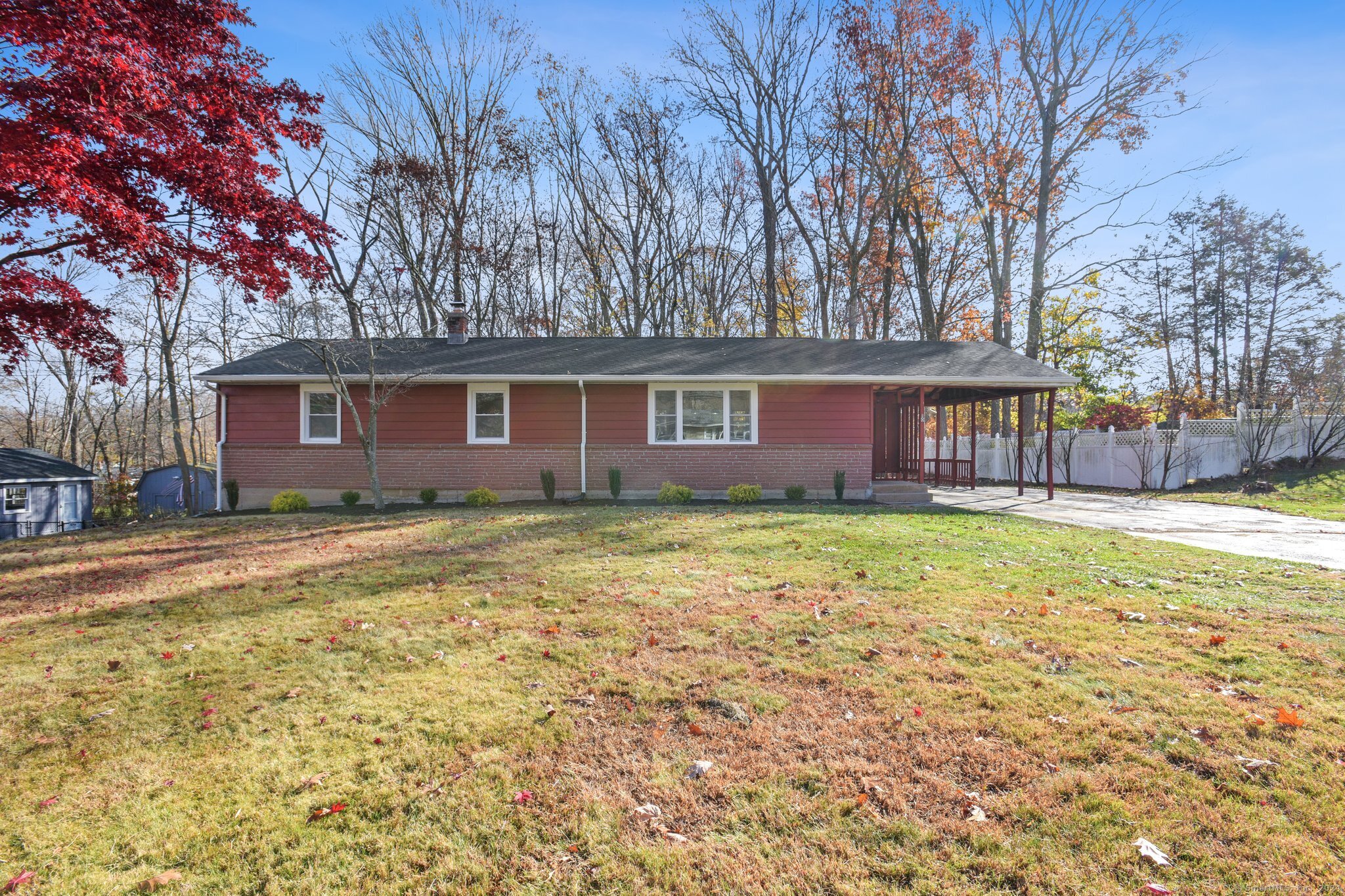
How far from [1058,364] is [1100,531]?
19.7 meters

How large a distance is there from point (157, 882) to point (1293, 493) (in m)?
19.8

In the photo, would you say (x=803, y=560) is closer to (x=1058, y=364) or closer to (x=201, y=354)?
(x=1058, y=364)

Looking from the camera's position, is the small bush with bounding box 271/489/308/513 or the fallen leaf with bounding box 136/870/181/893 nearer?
the fallen leaf with bounding box 136/870/181/893

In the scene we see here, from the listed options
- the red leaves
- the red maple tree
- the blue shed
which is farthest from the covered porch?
the blue shed

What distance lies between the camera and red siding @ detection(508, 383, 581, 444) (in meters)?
13.4

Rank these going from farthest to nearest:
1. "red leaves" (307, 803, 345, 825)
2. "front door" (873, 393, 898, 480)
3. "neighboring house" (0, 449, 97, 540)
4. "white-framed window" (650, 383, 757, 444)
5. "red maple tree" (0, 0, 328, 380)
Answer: "neighboring house" (0, 449, 97, 540) → "front door" (873, 393, 898, 480) → "white-framed window" (650, 383, 757, 444) → "red maple tree" (0, 0, 328, 380) → "red leaves" (307, 803, 345, 825)

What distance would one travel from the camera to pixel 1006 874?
2102mm

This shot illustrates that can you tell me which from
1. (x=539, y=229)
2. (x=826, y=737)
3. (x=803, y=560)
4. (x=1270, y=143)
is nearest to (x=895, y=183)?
(x=1270, y=143)

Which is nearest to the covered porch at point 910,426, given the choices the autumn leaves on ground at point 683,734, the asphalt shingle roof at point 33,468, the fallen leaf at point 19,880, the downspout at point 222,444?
the autumn leaves on ground at point 683,734

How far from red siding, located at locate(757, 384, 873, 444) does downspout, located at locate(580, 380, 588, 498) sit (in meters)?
3.81

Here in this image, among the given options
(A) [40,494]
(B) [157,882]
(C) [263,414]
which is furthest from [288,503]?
(A) [40,494]

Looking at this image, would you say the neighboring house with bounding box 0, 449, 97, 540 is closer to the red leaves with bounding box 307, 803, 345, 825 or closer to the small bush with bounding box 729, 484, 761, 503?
the small bush with bounding box 729, 484, 761, 503

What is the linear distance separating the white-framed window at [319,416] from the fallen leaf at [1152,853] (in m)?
14.5

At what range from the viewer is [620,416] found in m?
13.5
